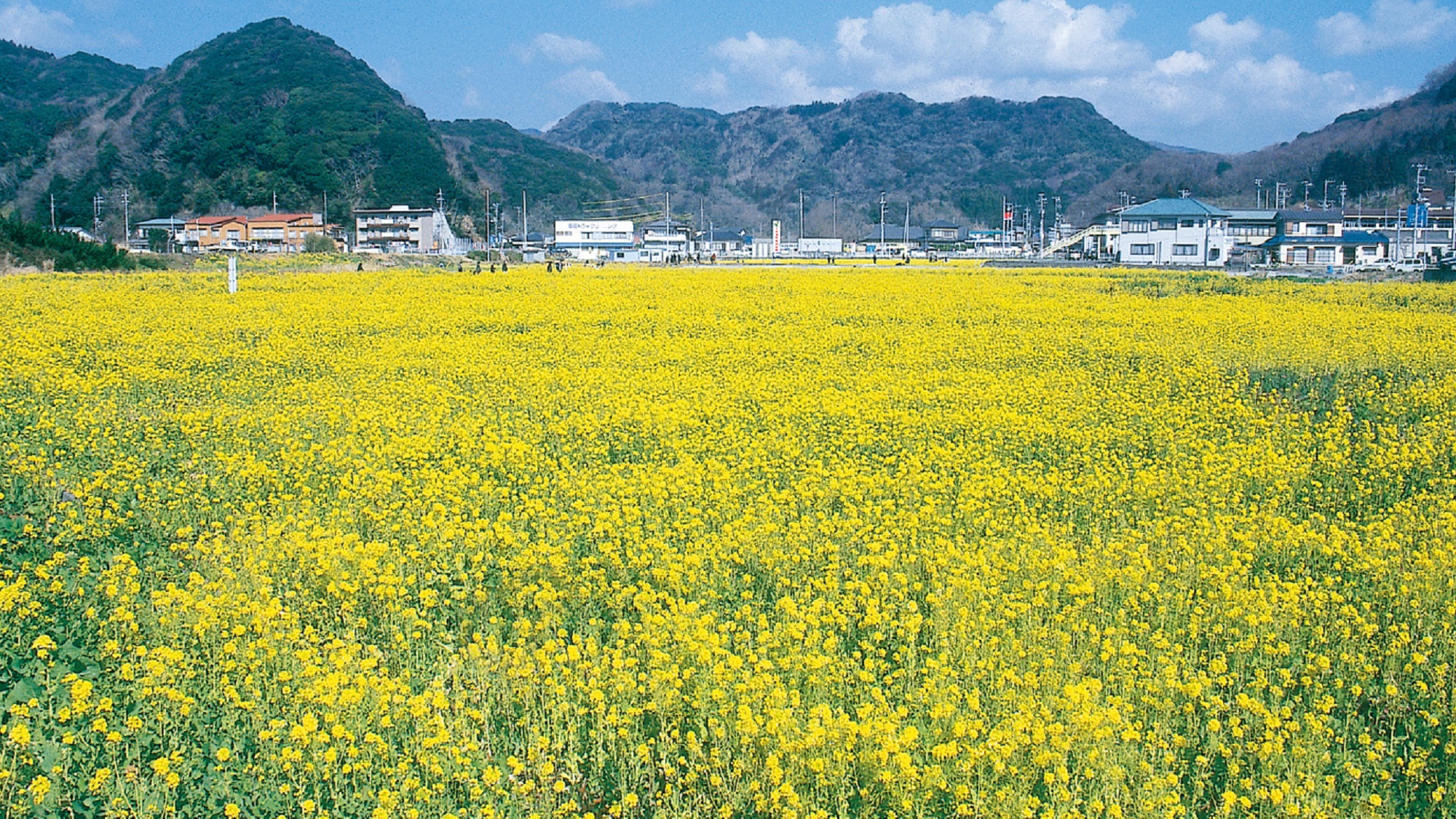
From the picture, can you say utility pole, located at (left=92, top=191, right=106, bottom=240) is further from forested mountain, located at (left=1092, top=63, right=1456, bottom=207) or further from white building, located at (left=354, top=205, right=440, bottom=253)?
forested mountain, located at (left=1092, top=63, right=1456, bottom=207)

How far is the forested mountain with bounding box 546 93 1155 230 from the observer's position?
154 m

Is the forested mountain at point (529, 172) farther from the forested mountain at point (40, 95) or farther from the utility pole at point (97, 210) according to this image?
the forested mountain at point (40, 95)

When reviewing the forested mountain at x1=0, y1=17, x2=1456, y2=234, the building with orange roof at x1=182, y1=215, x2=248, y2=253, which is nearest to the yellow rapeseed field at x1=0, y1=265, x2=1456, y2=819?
the building with orange roof at x1=182, y1=215, x2=248, y2=253

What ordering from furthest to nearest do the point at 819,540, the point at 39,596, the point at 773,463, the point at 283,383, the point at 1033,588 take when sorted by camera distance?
the point at 283,383 → the point at 773,463 → the point at 819,540 → the point at 1033,588 → the point at 39,596

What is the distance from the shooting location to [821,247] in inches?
4102

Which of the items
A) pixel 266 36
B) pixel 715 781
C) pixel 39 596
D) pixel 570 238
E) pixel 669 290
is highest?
pixel 266 36

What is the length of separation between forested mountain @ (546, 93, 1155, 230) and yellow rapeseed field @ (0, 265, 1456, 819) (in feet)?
452

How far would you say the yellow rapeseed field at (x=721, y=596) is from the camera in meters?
4.04

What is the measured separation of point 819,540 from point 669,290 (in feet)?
74.0

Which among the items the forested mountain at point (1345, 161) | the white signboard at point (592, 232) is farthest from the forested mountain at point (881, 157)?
the white signboard at point (592, 232)

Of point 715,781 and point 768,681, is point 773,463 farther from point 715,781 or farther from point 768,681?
point 715,781

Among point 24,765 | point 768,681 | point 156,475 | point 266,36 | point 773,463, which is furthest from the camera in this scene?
point 266,36

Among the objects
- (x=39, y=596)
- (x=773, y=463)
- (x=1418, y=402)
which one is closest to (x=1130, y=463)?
(x=773, y=463)

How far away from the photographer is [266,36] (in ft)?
414
